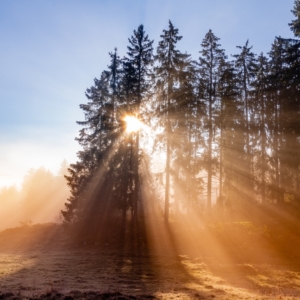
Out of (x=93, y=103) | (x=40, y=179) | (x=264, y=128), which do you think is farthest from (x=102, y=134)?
(x=40, y=179)

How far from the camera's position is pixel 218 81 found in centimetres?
2948

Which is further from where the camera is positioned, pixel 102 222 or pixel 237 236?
pixel 102 222

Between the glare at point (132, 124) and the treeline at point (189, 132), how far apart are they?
0.43m

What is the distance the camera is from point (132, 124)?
91.2 feet

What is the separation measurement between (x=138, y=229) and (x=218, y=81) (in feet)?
51.5

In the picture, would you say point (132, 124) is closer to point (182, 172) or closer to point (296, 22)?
point (182, 172)

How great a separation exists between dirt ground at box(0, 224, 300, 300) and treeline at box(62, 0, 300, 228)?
20.6 ft

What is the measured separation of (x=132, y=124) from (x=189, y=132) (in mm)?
6017

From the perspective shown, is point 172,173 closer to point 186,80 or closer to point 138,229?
point 138,229

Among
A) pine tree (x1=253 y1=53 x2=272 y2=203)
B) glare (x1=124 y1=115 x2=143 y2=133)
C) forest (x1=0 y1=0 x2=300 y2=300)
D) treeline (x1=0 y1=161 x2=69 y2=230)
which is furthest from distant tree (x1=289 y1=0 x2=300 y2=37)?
treeline (x1=0 y1=161 x2=69 y2=230)

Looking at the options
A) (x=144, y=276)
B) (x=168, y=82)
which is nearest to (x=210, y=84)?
(x=168, y=82)

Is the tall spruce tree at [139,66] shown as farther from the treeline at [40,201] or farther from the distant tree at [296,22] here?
the treeline at [40,201]

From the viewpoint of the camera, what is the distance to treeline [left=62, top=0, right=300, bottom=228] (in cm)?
2705


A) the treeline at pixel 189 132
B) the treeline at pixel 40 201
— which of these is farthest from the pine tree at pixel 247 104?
the treeline at pixel 40 201
